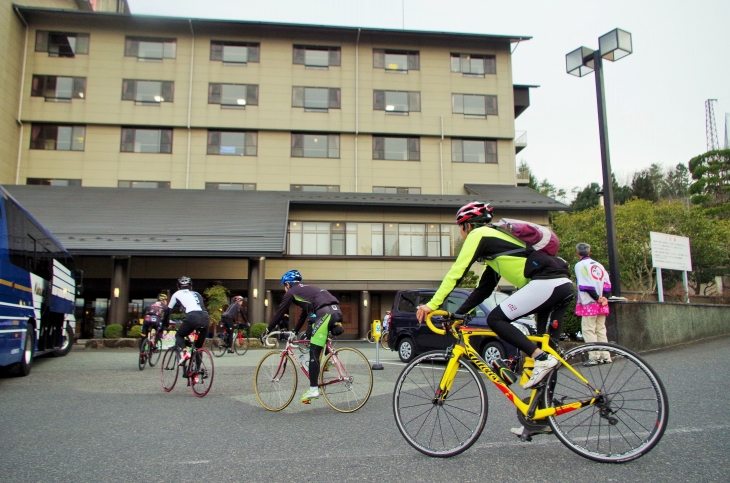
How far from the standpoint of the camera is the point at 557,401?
Answer: 406 cm

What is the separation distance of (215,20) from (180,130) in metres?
7.81

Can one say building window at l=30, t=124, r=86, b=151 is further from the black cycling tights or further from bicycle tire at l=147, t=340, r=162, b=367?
the black cycling tights

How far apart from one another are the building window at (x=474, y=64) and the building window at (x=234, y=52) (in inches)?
550

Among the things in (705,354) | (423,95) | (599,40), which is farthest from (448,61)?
(705,354)

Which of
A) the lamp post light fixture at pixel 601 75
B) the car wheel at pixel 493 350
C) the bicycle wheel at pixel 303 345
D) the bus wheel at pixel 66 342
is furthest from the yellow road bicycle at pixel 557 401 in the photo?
the bus wheel at pixel 66 342

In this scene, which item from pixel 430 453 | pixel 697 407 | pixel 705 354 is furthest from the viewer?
pixel 705 354

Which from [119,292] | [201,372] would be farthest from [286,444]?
[119,292]

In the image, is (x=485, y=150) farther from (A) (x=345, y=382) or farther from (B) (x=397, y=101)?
(A) (x=345, y=382)

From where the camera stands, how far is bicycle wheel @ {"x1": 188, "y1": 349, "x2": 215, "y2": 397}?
27.7 feet

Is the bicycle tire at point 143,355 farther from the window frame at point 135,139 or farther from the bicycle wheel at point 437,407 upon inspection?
the window frame at point 135,139

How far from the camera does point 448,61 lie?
1586 inches

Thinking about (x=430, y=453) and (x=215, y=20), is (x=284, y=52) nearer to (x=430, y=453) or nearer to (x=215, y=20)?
(x=215, y=20)

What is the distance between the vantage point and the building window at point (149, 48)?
125 ft

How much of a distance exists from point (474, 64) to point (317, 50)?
1120 centimetres
